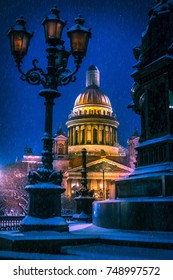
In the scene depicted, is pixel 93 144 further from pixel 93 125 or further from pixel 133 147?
pixel 133 147

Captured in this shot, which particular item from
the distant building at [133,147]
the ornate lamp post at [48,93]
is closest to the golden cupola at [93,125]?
the distant building at [133,147]

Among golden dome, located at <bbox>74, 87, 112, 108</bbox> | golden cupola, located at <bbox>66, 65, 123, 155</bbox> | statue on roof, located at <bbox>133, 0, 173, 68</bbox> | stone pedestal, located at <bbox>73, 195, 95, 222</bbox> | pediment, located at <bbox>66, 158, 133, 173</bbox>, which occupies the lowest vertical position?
stone pedestal, located at <bbox>73, 195, 95, 222</bbox>

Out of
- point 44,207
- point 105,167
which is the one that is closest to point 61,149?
point 105,167

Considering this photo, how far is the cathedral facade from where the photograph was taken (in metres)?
80.8

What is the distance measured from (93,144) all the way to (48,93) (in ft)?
283

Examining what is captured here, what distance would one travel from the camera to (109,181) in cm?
8206

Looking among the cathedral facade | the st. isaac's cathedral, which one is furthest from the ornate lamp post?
the st. isaac's cathedral

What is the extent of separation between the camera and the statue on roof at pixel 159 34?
385 inches

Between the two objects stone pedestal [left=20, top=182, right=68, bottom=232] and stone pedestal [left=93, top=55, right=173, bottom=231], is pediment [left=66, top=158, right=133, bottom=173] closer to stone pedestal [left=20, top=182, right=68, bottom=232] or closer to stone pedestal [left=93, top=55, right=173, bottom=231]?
stone pedestal [left=93, top=55, right=173, bottom=231]

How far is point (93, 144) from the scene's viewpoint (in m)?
95.1

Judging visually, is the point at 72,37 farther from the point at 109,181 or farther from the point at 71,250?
the point at 109,181

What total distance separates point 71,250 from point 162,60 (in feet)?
17.1

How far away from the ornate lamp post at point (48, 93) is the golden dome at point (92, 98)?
3702 inches
